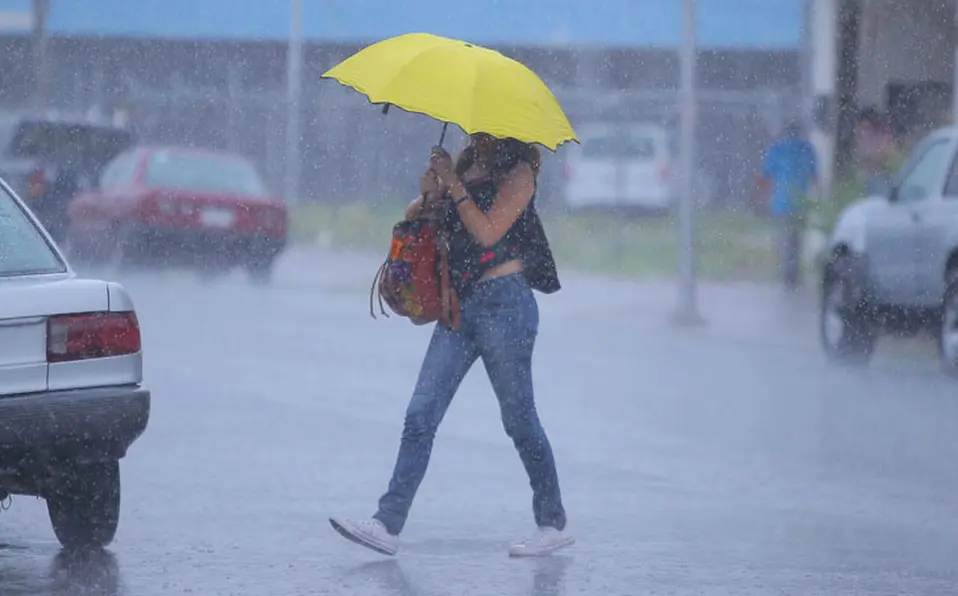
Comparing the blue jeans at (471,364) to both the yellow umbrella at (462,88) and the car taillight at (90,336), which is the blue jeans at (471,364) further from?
the car taillight at (90,336)

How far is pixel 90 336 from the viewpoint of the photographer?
22.6 feet

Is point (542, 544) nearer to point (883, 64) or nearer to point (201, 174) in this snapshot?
point (201, 174)

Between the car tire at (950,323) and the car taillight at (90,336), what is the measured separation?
26.2 ft

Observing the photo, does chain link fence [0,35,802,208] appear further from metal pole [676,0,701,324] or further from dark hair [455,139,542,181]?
dark hair [455,139,542,181]

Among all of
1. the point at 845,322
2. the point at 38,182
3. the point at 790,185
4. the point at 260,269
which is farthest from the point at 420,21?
the point at 845,322

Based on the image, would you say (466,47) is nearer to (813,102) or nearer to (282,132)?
(813,102)

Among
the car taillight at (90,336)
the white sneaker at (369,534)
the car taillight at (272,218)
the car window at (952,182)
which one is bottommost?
the white sneaker at (369,534)

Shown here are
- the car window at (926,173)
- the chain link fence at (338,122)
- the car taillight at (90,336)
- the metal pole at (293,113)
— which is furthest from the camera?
the chain link fence at (338,122)

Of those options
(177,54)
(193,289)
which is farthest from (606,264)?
(177,54)

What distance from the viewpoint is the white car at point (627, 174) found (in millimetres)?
34844

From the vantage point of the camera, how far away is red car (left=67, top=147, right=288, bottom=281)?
2248cm

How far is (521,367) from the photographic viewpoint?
732 centimetres

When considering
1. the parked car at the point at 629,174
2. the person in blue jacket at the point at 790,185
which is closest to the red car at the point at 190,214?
the person in blue jacket at the point at 790,185

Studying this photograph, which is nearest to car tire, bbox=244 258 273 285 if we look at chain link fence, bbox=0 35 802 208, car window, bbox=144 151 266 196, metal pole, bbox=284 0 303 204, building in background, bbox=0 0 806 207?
car window, bbox=144 151 266 196
